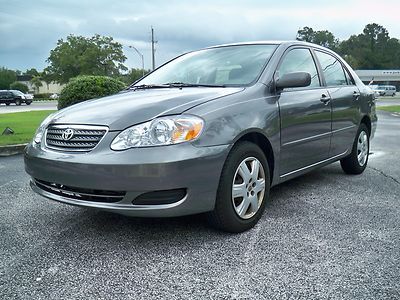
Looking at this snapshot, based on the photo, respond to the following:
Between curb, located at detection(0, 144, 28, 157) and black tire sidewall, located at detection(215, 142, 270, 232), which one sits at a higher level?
black tire sidewall, located at detection(215, 142, 270, 232)

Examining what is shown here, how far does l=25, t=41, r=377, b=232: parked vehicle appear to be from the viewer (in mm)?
2826

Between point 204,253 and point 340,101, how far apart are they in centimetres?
273

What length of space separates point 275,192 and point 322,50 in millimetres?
1804

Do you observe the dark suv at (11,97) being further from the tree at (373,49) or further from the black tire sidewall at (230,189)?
the tree at (373,49)

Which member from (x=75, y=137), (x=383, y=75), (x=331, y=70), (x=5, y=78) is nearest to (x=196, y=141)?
(x=75, y=137)

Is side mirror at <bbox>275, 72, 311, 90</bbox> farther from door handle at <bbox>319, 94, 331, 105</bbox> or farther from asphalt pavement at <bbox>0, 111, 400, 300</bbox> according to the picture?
asphalt pavement at <bbox>0, 111, 400, 300</bbox>

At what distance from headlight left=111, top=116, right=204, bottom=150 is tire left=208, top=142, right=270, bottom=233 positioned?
0.39 meters

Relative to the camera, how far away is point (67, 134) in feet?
10.1

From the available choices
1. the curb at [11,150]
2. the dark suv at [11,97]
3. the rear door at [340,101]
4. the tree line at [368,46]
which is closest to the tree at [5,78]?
the dark suv at [11,97]

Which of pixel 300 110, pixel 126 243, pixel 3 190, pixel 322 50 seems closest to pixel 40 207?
pixel 3 190

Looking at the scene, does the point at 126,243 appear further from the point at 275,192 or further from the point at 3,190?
the point at 3,190

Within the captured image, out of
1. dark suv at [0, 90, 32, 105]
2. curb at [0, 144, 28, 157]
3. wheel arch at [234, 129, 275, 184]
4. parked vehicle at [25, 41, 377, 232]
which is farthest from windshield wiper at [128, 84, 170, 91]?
dark suv at [0, 90, 32, 105]

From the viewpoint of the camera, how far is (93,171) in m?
2.82

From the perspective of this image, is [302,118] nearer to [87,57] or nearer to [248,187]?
[248,187]
